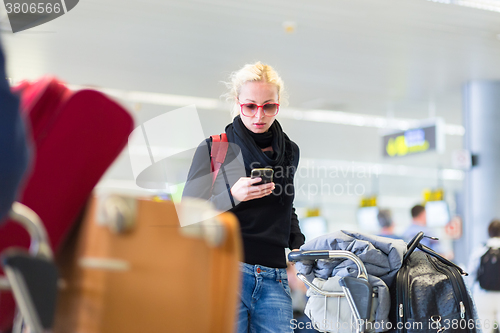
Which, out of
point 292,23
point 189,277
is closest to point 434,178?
point 292,23

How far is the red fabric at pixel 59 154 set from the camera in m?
1.04

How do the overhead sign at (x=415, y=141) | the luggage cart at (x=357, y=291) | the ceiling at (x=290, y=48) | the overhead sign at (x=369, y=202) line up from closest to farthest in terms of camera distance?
the luggage cart at (x=357, y=291)
the ceiling at (x=290, y=48)
the overhead sign at (x=415, y=141)
the overhead sign at (x=369, y=202)

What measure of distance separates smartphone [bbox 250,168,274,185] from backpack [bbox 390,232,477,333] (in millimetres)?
649

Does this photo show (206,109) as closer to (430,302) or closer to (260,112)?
(260,112)

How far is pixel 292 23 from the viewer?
6.50 m

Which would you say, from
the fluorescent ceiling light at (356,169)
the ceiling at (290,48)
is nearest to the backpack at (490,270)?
the ceiling at (290,48)

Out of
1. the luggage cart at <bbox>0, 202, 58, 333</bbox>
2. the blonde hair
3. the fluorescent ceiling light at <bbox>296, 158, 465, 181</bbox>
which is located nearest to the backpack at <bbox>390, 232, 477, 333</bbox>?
the blonde hair

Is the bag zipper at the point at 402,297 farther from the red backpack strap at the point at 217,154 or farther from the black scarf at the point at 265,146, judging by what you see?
the red backpack strap at the point at 217,154

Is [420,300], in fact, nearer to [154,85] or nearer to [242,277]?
[242,277]

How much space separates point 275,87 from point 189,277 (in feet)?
5.37

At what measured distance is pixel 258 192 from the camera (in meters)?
2.20

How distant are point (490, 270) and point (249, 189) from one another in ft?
17.3

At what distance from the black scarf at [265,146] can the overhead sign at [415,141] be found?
717 cm

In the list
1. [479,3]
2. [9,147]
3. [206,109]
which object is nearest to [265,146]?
[9,147]
